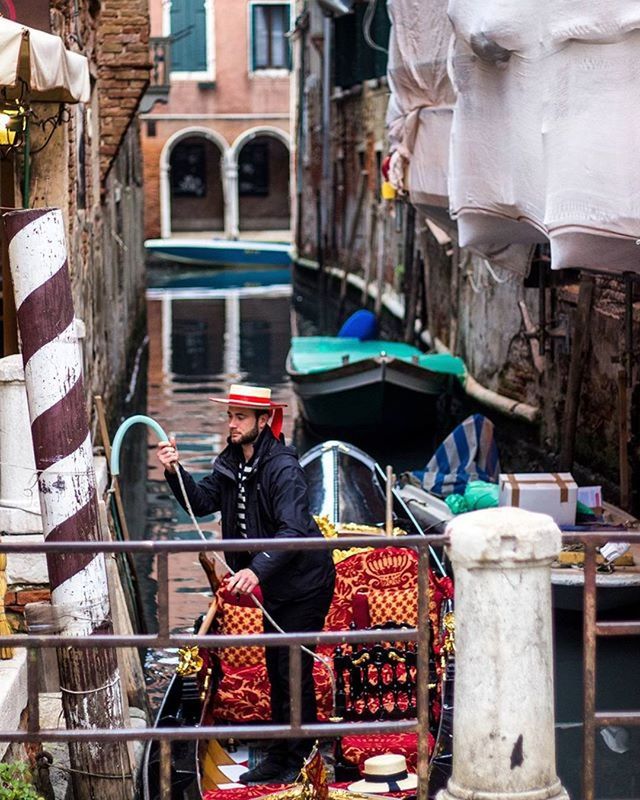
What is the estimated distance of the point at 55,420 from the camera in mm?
3932

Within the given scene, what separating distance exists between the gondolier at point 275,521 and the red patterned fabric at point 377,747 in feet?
0.40

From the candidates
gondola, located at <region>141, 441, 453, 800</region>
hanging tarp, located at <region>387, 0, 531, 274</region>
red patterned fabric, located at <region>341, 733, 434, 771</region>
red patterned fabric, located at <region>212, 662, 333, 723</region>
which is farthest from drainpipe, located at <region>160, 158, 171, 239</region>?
red patterned fabric, located at <region>341, 733, 434, 771</region>

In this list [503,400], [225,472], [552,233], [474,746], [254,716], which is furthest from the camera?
[503,400]

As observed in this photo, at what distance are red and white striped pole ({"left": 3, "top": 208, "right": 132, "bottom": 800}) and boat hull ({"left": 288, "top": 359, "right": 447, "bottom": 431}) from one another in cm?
722

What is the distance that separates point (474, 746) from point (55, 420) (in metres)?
1.41

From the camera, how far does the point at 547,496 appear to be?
252 inches

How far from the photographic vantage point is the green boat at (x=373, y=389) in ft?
36.8

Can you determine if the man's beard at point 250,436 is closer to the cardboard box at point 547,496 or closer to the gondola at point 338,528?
the gondola at point 338,528

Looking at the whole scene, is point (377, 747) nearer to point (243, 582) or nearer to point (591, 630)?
point (243, 582)

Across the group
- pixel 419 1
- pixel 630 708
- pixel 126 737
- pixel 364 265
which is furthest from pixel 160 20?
pixel 126 737

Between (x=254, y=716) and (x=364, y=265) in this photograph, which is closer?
(x=254, y=716)

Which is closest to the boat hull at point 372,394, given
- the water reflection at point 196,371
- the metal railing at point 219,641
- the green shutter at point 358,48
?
the water reflection at point 196,371

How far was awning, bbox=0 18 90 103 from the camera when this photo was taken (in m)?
4.62

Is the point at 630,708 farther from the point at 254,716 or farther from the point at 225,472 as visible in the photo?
the point at 225,472
